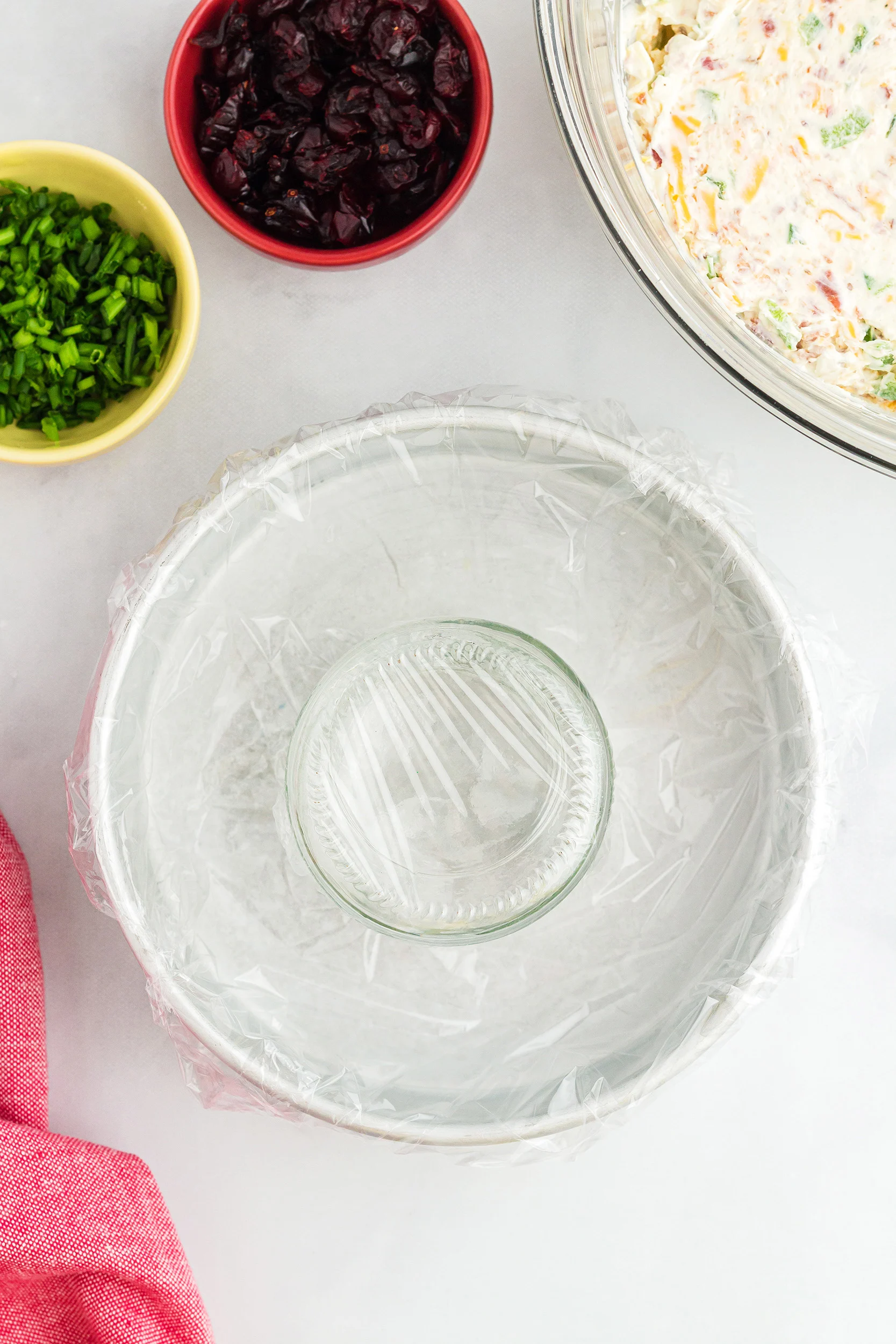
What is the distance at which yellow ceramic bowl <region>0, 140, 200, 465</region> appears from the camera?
2.24ft

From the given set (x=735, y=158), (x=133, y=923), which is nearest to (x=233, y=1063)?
(x=133, y=923)

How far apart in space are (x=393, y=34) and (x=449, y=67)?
0.04 meters

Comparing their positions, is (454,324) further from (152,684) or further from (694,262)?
(152,684)

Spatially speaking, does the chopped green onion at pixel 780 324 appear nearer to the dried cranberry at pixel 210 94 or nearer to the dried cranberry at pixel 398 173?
the dried cranberry at pixel 398 173

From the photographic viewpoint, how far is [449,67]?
67cm

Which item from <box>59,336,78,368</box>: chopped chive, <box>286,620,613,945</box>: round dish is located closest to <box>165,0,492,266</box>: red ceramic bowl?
<box>59,336,78,368</box>: chopped chive

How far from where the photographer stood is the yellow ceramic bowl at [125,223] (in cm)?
68

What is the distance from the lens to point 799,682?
0.65 meters

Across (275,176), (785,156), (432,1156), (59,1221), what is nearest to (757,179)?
(785,156)

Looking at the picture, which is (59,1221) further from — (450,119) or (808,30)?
(808,30)

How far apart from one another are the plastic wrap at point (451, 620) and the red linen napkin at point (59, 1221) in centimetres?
10

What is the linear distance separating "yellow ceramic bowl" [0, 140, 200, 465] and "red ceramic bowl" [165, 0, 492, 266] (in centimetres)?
3

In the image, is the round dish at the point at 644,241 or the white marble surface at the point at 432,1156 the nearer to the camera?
the round dish at the point at 644,241

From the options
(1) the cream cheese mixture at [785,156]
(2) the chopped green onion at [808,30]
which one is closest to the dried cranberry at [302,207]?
(1) the cream cheese mixture at [785,156]
